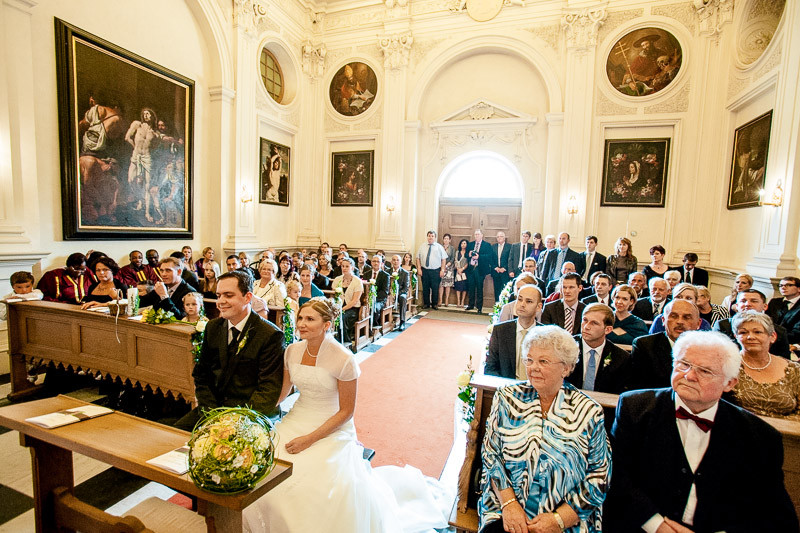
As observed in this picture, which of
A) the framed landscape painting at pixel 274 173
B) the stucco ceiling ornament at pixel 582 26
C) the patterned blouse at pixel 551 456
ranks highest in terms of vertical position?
the stucco ceiling ornament at pixel 582 26

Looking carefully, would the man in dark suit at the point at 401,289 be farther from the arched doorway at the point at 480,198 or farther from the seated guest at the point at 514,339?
the seated guest at the point at 514,339

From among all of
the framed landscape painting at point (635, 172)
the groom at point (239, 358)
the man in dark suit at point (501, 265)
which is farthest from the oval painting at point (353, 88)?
the groom at point (239, 358)

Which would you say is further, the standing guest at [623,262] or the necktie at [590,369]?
the standing guest at [623,262]

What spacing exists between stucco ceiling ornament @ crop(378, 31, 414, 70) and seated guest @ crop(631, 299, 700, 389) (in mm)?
10089

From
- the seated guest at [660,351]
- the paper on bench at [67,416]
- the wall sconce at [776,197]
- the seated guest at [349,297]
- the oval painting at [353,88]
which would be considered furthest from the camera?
the oval painting at [353,88]

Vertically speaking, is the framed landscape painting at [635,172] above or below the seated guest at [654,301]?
above

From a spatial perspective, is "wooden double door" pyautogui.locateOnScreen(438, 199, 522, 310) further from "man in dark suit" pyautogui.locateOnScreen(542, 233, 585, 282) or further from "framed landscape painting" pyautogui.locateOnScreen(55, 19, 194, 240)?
"framed landscape painting" pyautogui.locateOnScreen(55, 19, 194, 240)

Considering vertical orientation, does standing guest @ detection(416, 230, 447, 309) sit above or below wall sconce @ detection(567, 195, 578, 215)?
below

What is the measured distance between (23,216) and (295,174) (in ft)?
22.3

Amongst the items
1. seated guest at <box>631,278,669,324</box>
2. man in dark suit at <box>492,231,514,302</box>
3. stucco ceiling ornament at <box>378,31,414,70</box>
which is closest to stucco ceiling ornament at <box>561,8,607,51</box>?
stucco ceiling ornament at <box>378,31,414,70</box>

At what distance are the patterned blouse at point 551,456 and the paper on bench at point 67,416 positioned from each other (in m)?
2.08

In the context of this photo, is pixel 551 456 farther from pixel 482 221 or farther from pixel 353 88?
pixel 353 88

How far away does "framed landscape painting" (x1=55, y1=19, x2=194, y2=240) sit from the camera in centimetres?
646

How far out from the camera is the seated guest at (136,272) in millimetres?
6973
